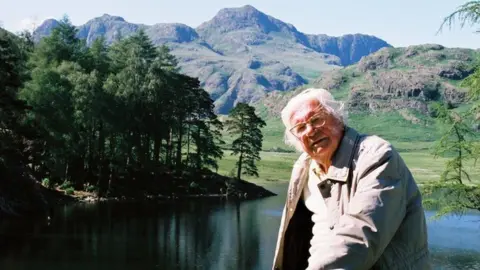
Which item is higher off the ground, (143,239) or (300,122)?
(300,122)

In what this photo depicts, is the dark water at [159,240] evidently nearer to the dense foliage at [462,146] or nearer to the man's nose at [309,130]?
the dense foliage at [462,146]

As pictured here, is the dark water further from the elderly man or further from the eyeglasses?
the eyeglasses

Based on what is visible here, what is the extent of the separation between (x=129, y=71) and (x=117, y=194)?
1168cm

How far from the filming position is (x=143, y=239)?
35875mm

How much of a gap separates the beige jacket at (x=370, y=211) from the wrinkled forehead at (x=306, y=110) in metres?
0.20

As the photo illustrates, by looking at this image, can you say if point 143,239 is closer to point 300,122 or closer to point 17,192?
point 17,192

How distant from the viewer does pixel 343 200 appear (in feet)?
9.89

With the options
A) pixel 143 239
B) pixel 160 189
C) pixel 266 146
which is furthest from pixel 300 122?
pixel 266 146

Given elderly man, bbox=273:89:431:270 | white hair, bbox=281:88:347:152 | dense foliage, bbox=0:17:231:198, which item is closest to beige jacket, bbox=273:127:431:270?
elderly man, bbox=273:89:431:270

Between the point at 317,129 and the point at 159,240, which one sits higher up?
the point at 317,129

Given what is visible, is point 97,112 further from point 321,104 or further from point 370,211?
point 370,211

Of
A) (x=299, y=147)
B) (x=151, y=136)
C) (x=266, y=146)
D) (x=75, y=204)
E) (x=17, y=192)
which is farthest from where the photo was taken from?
(x=266, y=146)

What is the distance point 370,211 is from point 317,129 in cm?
71

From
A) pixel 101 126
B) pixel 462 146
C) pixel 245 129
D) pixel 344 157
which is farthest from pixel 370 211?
pixel 245 129
